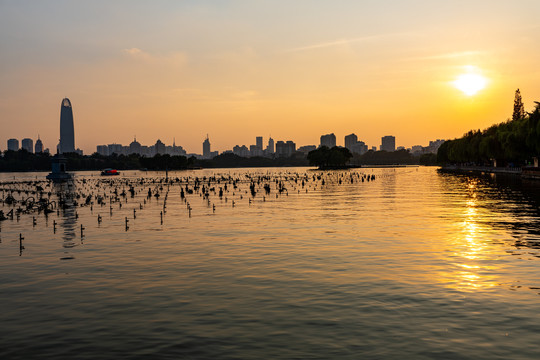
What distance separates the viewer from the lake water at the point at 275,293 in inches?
598

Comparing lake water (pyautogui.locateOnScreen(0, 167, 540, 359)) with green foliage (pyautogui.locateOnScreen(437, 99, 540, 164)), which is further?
green foliage (pyautogui.locateOnScreen(437, 99, 540, 164))

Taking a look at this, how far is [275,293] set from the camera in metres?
21.2

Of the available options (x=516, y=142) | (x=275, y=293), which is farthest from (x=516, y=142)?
(x=275, y=293)

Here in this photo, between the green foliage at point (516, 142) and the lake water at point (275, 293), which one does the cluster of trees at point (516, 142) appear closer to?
the green foliage at point (516, 142)

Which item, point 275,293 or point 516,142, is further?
point 516,142

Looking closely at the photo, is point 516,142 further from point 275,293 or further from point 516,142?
point 275,293

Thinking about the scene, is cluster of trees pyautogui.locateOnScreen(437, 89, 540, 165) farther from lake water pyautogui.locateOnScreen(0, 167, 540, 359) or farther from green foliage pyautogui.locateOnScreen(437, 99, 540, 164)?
lake water pyautogui.locateOnScreen(0, 167, 540, 359)

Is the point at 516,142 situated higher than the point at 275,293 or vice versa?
the point at 516,142

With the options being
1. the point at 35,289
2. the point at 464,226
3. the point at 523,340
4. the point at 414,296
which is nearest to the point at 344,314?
the point at 414,296

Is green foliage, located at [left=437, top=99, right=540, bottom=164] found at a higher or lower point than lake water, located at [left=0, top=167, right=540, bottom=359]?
higher

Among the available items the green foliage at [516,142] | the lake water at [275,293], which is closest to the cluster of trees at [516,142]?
the green foliage at [516,142]

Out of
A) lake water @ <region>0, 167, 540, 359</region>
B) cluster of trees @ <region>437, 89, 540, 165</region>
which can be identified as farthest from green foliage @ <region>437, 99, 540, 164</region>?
lake water @ <region>0, 167, 540, 359</region>

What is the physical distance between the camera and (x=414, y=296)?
20188mm

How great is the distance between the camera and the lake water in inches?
598
